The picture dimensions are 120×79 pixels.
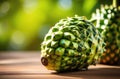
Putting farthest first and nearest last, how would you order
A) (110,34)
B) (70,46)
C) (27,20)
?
(27,20), (110,34), (70,46)

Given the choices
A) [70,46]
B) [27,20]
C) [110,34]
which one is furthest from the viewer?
[27,20]

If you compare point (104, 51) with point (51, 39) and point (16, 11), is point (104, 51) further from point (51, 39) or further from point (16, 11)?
point (16, 11)

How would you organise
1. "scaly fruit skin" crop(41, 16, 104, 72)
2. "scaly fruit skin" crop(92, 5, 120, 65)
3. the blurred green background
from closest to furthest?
"scaly fruit skin" crop(41, 16, 104, 72) → "scaly fruit skin" crop(92, 5, 120, 65) → the blurred green background

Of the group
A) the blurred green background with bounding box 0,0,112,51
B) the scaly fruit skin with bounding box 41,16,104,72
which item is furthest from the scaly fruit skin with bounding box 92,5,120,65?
the blurred green background with bounding box 0,0,112,51

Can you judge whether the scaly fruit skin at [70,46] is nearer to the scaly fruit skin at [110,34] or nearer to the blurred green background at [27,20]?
the scaly fruit skin at [110,34]

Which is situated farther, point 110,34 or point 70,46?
point 110,34

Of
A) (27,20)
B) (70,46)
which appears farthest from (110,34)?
(27,20)

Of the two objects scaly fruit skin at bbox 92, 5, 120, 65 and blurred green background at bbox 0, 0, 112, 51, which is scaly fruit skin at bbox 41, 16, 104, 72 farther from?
blurred green background at bbox 0, 0, 112, 51

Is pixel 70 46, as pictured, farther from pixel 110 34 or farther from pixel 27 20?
pixel 27 20
